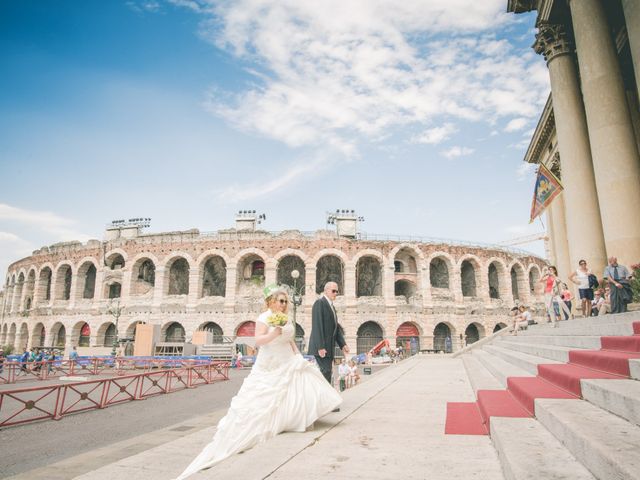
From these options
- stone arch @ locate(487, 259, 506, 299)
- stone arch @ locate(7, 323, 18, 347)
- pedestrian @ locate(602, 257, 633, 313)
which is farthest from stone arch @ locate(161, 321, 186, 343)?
pedestrian @ locate(602, 257, 633, 313)

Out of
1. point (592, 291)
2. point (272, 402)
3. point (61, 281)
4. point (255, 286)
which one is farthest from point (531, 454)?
point (61, 281)

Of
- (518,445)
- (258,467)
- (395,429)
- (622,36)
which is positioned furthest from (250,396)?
(622,36)

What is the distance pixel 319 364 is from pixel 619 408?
3.46 m

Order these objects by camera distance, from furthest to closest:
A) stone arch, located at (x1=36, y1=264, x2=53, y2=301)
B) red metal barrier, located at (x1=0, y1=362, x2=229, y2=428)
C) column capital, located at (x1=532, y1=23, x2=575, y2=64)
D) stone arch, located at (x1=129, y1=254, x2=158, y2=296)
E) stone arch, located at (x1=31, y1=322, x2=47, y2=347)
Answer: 1. stone arch, located at (x1=36, y1=264, x2=53, y2=301)
2. stone arch, located at (x1=31, y1=322, x2=47, y2=347)
3. stone arch, located at (x1=129, y1=254, x2=158, y2=296)
4. column capital, located at (x1=532, y1=23, x2=575, y2=64)
5. red metal barrier, located at (x1=0, y1=362, x2=229, y2=428)

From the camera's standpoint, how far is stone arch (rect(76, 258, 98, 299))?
1258 inches

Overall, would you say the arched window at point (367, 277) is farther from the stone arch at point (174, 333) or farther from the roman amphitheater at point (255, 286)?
the stone arch at point (174, 333)

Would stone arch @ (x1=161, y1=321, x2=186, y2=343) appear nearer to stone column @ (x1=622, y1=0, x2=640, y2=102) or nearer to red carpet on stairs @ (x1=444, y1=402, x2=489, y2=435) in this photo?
red carpet on stairs @ (x1=444, y1=402, x2=489, y2=435)

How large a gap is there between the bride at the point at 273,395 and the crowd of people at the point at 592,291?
599cm

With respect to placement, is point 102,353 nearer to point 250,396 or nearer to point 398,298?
point 398,298

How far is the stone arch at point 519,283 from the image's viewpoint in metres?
33.2

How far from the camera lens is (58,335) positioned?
33.0 metres

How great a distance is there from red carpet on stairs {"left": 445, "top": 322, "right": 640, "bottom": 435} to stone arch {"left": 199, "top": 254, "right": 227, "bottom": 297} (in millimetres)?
28337

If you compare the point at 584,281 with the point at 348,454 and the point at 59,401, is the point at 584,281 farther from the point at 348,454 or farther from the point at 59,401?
the point at 59,401

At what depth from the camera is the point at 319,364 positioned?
5.41 m
